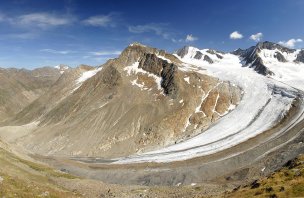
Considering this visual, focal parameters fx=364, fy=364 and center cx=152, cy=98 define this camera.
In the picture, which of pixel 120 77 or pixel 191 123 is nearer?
pixel 191 123

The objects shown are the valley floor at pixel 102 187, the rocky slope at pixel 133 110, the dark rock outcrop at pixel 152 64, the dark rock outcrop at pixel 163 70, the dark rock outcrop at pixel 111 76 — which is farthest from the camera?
the dark rock outcrop at pixel 152 64

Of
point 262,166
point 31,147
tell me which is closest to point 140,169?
point 262,166

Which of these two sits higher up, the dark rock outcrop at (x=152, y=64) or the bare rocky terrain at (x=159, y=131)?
the dark rock outcrop at (x=152, y=64)

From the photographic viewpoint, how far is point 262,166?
87375mm

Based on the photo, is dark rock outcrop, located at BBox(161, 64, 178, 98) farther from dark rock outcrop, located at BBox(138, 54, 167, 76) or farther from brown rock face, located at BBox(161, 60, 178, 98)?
dark rock outcrop, located at BBox(138, 54, 167, 76)

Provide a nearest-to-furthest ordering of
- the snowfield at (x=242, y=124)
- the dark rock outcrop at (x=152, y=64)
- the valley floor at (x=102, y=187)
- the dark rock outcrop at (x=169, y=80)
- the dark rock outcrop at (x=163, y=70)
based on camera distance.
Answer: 1. the valley floor at (x=102, y=187)
2. the snowfield at (x=242, y=124)
3. the dark rock outcrop at (x=169, y=80)
4. the dark rock outcrop at (x=163, y=70)
5. the dark rock outcrop at (x=152, y=64)

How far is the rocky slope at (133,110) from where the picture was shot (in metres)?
134

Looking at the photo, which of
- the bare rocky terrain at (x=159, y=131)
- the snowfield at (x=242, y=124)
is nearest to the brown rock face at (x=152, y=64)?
the bare rocky terrain at (x=159, y=131)

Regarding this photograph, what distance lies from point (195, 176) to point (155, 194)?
31.4m

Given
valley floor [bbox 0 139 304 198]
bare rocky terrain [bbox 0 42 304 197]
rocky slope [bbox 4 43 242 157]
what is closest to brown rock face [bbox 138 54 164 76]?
rocky slope [bbox 4 43 242 157]

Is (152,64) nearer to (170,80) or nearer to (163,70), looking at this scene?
(163,70)

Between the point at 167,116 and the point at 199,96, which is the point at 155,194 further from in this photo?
the point at 199,96

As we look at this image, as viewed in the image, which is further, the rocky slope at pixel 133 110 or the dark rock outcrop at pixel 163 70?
the dark rock outcrop at pixel 163 70

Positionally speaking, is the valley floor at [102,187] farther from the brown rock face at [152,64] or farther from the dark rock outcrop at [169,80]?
the brown rock face at [152,64]
